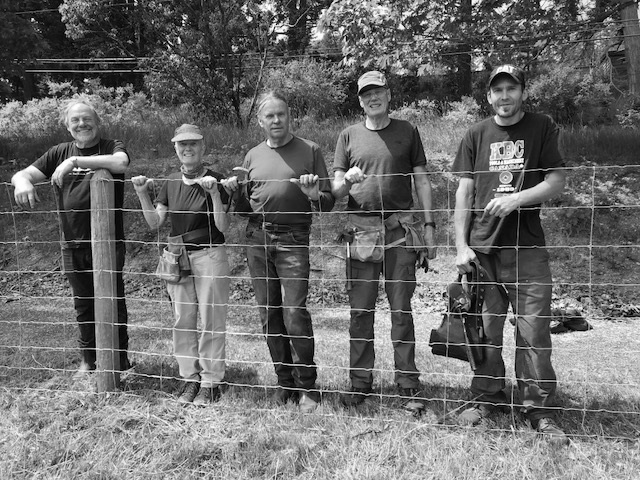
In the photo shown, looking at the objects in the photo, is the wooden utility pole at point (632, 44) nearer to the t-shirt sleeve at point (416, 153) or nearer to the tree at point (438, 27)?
the tree at point (438, 27)

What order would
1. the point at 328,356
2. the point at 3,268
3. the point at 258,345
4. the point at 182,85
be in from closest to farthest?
the point at 328,356, the point at 258,345, the point at 3,268, the point at 182,85

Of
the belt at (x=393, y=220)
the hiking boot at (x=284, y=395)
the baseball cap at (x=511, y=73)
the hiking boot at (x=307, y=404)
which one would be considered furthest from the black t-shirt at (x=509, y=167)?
the hiking boot at (x=284, y=395)

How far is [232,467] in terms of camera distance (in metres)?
3.08

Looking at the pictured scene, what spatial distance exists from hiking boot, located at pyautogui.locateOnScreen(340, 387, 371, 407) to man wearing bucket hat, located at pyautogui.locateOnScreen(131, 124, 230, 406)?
860mm

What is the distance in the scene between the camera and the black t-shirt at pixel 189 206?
12.2 feet

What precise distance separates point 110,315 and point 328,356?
193cm

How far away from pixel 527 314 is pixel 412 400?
35.6 inches

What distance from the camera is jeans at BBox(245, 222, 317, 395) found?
11.9 feet

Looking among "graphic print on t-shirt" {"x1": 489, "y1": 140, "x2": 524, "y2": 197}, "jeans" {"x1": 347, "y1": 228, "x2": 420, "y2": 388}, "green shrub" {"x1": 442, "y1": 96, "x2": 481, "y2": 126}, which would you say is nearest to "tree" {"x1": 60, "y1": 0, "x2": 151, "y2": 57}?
"green shrub" {"x1": 442, "y1": 96, "x2": 481, "y2": 126}

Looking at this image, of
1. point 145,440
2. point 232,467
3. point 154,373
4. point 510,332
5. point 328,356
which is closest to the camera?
point 232,467

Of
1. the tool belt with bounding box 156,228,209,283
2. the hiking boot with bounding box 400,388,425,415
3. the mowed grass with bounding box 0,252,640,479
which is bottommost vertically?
the mowed grass with bounding box 0,252,640,479

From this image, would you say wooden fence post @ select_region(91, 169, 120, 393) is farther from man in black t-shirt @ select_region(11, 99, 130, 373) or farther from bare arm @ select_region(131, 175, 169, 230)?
bare arm @ select_region(131, 175, 169, 230)

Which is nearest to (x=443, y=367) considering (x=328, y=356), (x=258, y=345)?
(x=328, y=356)

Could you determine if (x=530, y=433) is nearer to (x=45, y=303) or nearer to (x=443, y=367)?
(x=443, y=367)
